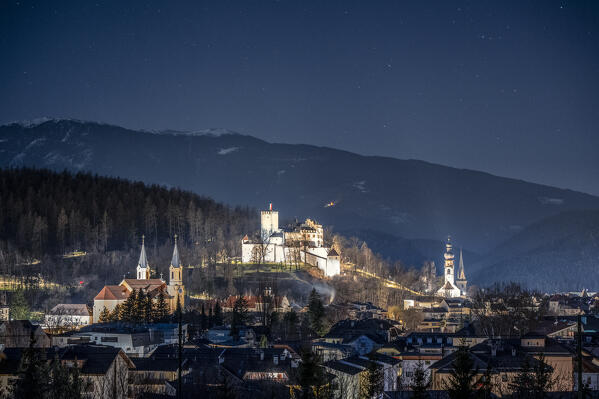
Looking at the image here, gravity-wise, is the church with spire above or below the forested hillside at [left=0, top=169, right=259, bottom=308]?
below

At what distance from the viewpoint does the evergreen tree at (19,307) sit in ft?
350

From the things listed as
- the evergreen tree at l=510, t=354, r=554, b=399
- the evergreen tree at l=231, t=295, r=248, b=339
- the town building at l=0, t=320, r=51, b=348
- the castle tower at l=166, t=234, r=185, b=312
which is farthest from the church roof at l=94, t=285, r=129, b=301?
the evergreen tree at l=510, t=354, r=554, b=399

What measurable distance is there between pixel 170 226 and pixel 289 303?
55.9 metres

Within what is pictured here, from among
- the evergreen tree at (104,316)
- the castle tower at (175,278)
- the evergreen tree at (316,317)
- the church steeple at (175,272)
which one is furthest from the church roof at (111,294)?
the evergreen tree at (316,317)

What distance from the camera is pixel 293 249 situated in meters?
165

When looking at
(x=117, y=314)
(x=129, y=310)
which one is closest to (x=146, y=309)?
(x=129, y=310)

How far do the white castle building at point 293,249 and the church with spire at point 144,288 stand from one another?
831 inches

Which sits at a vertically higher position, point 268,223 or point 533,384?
point 268,223

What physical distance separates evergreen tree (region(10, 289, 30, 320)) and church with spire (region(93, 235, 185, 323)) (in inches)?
380

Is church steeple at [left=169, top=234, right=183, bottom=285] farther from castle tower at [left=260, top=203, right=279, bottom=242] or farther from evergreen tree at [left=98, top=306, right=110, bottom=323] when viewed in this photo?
castle tower at [left=260, top=203, right=279, bottom=242]

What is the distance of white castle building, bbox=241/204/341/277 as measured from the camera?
160 m

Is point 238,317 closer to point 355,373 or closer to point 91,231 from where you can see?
point 355,373

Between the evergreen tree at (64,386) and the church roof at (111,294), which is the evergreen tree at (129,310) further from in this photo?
the evergreen tree at (64,386)

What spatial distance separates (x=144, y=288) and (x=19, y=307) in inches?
911
